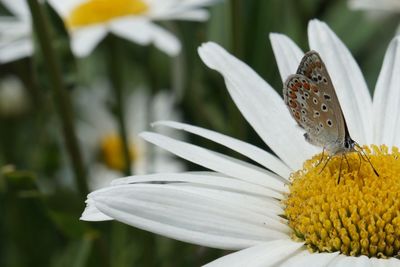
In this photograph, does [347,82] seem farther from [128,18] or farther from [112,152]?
[112,152]

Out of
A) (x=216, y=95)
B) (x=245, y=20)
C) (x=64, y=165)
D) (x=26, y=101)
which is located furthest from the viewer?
(x=26, y=101)

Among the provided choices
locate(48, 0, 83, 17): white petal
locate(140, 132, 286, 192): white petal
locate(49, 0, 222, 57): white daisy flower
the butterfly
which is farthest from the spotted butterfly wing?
locate(48, 0, 83, 17): white petal

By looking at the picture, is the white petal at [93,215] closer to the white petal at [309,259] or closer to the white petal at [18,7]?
the white petal at [309,259]

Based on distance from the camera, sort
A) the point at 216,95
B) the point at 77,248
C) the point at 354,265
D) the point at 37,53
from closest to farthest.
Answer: the point at 354,265
the point at 37,53
the point at 77,248
the point at 216,95

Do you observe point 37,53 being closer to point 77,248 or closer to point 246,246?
point 77,248

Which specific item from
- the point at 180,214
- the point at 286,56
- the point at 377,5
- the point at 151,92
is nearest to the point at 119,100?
the point at 151,92

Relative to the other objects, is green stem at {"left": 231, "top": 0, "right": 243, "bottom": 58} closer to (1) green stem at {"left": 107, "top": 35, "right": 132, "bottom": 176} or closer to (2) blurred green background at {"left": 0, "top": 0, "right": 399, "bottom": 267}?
(2) blurred green background at {"left": 0, "top": 0, "right": 399, "bottom": 267}

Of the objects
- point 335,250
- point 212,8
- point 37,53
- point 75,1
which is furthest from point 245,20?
point 335,250
